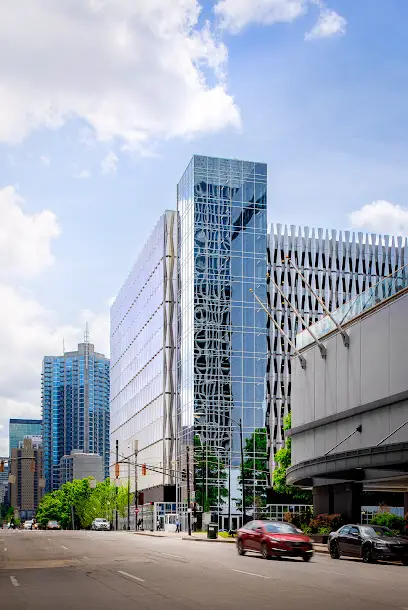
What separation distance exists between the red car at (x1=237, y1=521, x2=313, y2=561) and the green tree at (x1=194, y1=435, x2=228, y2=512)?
73480 mm

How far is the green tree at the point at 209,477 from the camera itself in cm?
11106

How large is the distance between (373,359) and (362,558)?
656 inches

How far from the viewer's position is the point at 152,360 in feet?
431

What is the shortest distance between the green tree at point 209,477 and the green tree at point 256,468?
3.77m

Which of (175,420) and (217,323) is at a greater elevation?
(217,323)

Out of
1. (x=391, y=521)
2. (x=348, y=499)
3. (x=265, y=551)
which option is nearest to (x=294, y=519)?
(x=348, y=499)

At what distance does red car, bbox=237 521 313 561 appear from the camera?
34062 millimetres

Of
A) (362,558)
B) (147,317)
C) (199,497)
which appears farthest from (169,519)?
(362,558)

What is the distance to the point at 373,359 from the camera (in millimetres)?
49031

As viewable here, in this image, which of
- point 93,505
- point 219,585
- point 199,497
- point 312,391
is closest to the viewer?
point 219,585

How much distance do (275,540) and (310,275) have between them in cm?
10500

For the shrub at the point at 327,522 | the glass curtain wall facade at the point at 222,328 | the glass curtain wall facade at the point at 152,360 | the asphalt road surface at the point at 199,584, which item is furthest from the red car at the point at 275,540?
the glass curtain wall facade at the point at 222,328

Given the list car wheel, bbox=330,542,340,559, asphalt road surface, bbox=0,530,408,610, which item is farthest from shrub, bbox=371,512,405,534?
asphalt road surface, bbox=0,530,408,610

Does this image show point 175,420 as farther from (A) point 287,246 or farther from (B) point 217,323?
(A) point 287,246
